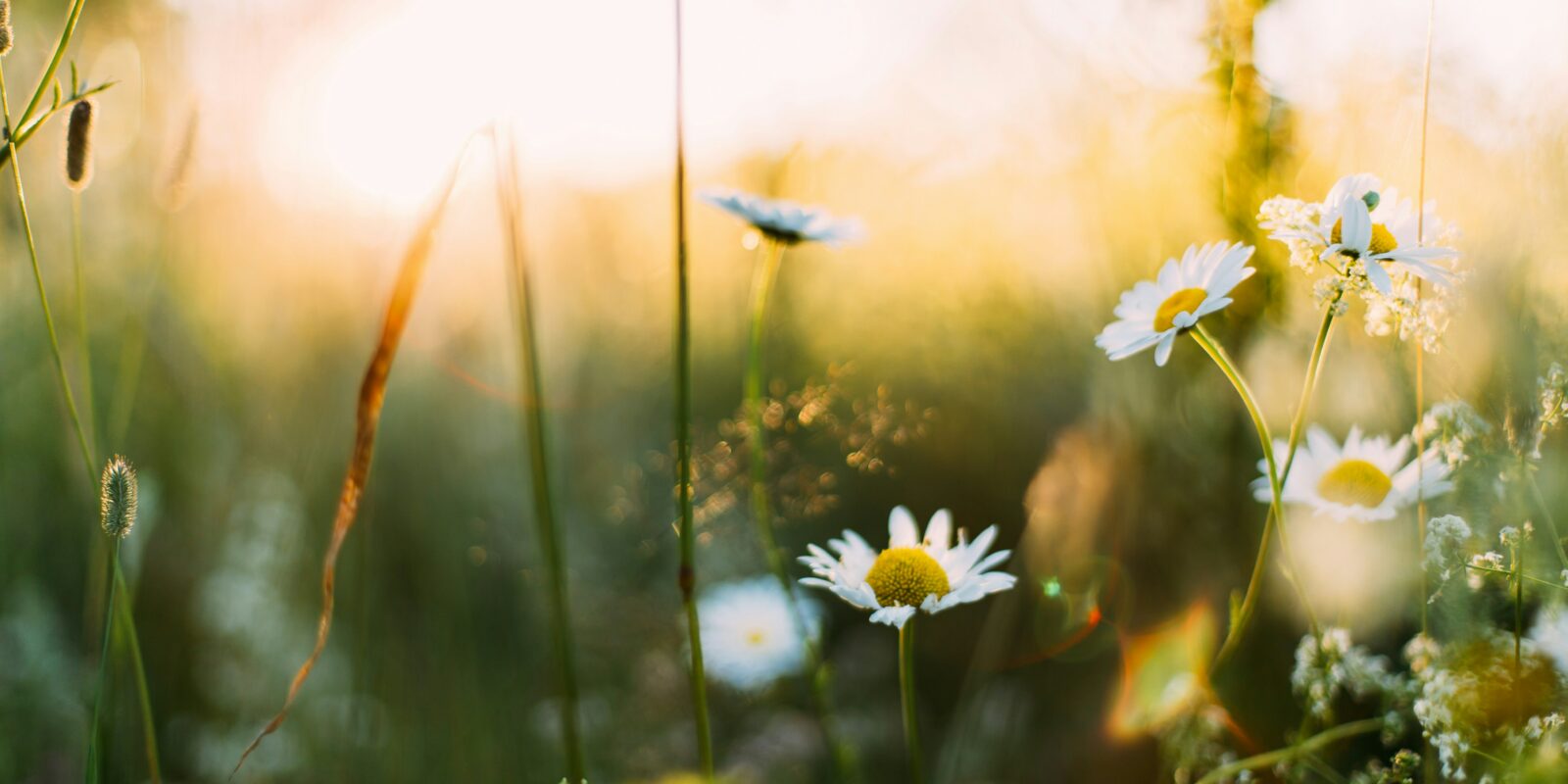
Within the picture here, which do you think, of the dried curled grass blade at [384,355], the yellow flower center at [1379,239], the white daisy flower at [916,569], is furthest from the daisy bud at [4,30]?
the yellow flower center at [1379,239]

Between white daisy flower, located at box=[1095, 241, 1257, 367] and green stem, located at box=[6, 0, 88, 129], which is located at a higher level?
green stem, located at box=[6, 0, 88, 129]

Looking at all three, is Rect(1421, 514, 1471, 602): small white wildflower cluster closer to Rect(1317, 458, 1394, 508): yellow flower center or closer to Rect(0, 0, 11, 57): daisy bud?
Rect(1317, 458, 1394, 508): yellow flower center

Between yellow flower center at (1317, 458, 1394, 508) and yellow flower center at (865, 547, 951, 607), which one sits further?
yellow flower center at (1317, 458, 1394, 508)

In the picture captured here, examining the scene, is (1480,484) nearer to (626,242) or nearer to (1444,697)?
(1444,697)

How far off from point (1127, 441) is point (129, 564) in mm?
1220

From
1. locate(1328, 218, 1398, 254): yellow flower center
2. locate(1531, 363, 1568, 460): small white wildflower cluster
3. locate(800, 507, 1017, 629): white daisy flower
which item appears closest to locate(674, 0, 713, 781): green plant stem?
locate(800, 507, 1017, 629): white daisy flower

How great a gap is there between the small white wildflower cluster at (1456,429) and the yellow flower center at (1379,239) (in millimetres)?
117

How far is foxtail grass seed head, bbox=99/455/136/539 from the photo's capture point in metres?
0.53

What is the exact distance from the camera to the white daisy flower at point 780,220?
102 cm

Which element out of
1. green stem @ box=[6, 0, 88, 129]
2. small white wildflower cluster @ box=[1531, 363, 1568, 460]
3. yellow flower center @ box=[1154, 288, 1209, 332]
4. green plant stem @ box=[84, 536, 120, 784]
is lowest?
green plant stem @ box=[84, 536, 120, 784]

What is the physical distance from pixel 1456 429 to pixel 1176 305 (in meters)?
0.21

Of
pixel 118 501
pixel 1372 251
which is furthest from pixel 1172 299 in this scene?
pixel 118 501

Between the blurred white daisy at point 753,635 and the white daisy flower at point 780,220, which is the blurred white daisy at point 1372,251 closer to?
the white daisy flower at point 780,220

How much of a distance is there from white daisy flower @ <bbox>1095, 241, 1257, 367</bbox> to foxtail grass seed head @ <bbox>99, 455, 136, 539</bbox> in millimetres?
589
